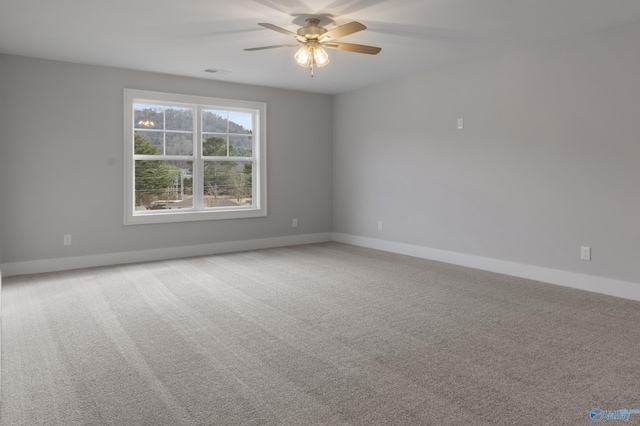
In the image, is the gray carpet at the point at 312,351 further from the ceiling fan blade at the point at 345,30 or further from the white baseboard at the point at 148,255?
the ceiling fan blade at the point at 345,30

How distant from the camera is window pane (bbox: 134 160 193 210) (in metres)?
5.85

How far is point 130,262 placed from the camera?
5648 mm

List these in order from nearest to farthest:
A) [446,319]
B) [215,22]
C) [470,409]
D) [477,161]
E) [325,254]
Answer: [470,409] < [446,319] < [215,22] < [477,161] < [325,254]

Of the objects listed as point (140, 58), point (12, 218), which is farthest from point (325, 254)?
point (12, 218)

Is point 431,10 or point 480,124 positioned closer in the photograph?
point 431,10

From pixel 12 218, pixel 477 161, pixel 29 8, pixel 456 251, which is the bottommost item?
pixel 456 251

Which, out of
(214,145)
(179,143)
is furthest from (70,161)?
(214,145)

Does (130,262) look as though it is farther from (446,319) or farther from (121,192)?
(446,319)

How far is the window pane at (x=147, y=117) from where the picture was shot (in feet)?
18.9

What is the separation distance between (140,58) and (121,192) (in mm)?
1671

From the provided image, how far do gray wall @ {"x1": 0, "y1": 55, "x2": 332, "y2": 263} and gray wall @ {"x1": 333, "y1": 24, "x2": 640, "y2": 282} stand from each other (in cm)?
233

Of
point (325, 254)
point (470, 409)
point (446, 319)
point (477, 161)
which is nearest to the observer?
point (470, 409)

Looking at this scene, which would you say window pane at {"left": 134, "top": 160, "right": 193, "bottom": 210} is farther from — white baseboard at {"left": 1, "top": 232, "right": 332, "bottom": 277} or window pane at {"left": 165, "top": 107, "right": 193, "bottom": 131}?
white baseboard at {"left": 1, "top": 232, "right": 332, "bottom": 277}

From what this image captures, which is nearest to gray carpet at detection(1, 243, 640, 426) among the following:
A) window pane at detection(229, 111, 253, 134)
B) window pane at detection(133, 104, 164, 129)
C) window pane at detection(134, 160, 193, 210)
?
window pane at detection(134, 160, 193, 210)
